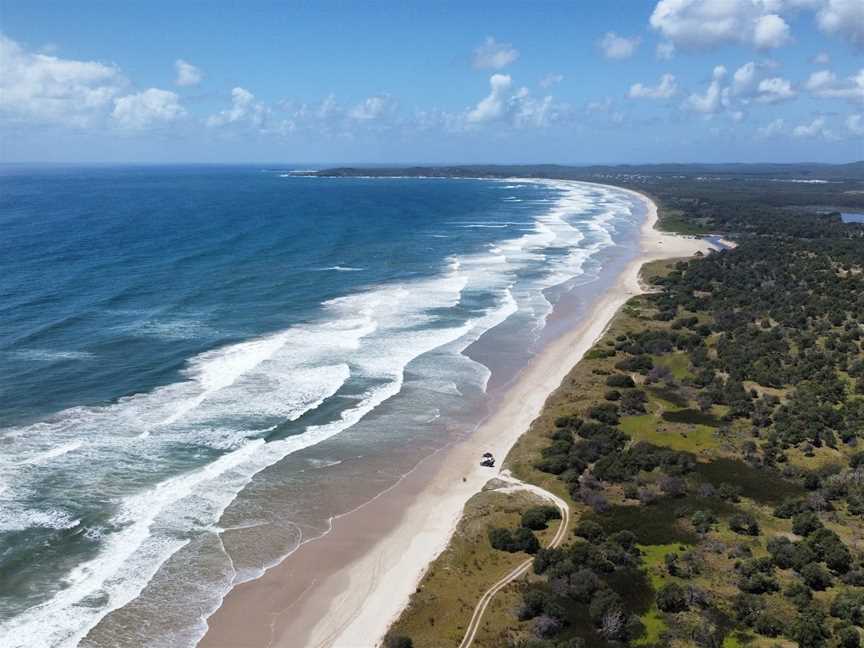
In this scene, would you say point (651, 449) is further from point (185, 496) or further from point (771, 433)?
point (185, 496)

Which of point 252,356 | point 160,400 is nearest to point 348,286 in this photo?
point 252,356

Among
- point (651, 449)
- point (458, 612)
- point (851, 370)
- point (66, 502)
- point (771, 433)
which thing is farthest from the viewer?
point (851, 370)

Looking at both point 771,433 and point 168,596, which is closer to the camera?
point 168,596

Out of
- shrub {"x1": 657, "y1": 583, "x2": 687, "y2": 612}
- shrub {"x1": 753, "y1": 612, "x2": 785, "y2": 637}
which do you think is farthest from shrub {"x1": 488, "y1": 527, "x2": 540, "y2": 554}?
shrub {"x1": 753, "y1": 612, "x2": 785, "y2": 637}

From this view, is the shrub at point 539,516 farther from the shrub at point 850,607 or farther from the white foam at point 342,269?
the white foam at point 342,269

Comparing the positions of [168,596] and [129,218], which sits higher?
[129,218]

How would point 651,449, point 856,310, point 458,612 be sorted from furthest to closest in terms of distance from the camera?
point 856,310 < point 651,449 < point 458,612

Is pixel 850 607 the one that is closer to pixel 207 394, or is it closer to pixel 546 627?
pixel 546 627
